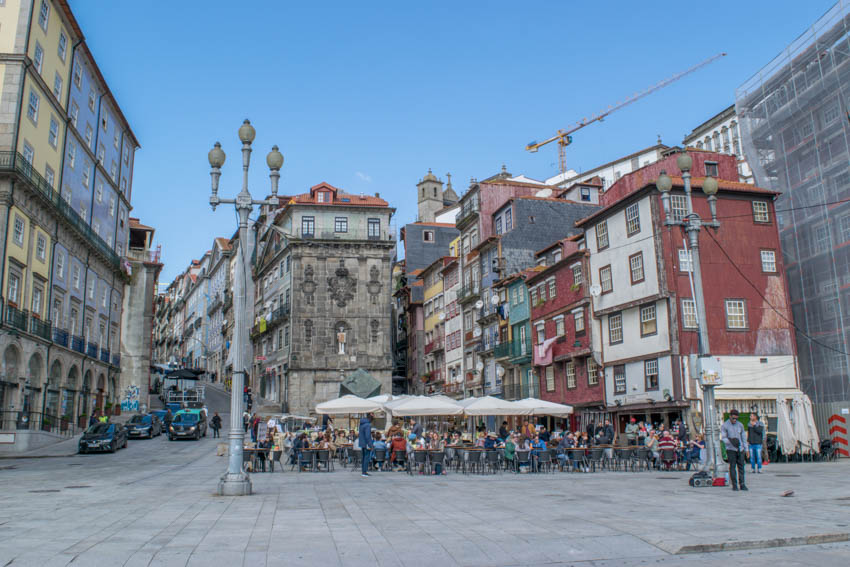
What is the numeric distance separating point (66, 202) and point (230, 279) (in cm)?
5444

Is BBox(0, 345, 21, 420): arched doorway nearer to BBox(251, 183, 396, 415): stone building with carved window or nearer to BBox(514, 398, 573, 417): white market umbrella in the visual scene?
BBox(514, 398, 573, 417): white market umbrella

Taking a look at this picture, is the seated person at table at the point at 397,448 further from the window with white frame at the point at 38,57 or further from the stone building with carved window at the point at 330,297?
the stone building with carved window at the point at 330,297

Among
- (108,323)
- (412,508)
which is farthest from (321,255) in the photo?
(412,508)

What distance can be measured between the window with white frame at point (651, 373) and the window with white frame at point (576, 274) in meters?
6.84

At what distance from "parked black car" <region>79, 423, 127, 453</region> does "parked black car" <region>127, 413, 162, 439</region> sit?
9157 mm

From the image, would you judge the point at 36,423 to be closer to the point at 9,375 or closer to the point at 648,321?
the point at 9,375

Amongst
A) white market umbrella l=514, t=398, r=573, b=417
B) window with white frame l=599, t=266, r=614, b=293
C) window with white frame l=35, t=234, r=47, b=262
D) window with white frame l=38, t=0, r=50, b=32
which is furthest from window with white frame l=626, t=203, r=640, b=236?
window with white frame l=38, t=0, r=50, b=32

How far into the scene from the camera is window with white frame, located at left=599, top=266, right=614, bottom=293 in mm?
36156

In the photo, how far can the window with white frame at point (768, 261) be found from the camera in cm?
3328

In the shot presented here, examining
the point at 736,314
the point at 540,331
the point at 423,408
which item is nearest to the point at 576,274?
the point at 540,331

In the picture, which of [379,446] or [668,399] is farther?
[668,399]

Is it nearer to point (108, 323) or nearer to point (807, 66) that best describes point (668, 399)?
point (807, 66)

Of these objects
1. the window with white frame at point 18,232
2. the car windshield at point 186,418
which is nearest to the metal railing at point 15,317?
the window with white frame at point 18,232

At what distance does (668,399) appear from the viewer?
31.0 meters
